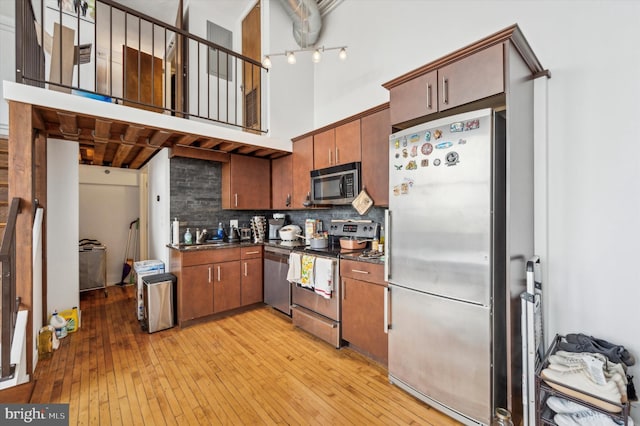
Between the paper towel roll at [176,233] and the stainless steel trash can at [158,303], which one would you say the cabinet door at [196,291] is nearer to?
the stainless steel trash can at [158,303]

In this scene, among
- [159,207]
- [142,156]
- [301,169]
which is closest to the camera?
[301,169]

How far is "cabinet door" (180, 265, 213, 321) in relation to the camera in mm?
3264

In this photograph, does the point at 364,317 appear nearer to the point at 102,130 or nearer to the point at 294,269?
the point at 294,269

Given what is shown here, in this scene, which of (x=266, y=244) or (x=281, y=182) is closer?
(x=266, y=244)

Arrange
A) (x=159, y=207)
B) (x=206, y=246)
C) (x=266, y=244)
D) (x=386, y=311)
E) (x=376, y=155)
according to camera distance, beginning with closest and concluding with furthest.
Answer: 1. (x=386, y=311)
2. (x=376, y=155)
3. (x=206, y=246)
4. (x=266, y=244)
5. (x=159, y=207)

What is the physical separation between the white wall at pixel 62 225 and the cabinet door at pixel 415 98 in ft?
12.4

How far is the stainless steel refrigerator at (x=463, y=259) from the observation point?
1.62m

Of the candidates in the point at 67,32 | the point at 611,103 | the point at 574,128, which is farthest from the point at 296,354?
the point at 67,32

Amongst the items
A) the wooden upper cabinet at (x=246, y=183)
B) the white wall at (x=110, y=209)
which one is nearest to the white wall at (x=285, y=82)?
the wooden upper cabinet at (x=246, y=183)

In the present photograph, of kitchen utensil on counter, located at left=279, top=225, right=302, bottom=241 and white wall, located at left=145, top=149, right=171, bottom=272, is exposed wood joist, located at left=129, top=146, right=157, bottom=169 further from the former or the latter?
kitchen utensil on counter, located at left=279, top=225, right=302, bottom=241

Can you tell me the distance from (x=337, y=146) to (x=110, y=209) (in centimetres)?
469

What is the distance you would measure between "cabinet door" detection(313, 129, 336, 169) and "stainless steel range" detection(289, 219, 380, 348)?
788 millimetres

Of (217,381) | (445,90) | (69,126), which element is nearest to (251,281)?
(217,381)

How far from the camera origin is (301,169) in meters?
3.71
